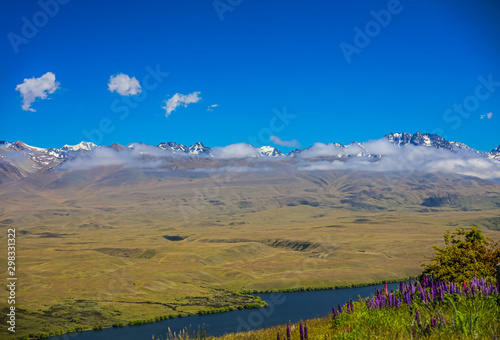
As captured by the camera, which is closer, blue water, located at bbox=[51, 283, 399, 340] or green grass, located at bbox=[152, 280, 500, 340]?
green grass, located at bbox=[152, 280, 500, 340]

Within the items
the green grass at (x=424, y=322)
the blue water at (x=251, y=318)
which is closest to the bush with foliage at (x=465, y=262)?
the green grass at (x=424, y=322)

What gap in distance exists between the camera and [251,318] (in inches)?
4857

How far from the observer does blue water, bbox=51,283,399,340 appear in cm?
10506

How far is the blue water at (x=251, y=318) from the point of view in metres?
105

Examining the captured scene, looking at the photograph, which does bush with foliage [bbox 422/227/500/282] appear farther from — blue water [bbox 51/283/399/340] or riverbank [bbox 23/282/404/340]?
riverbank [bbox 23/282/404/340]

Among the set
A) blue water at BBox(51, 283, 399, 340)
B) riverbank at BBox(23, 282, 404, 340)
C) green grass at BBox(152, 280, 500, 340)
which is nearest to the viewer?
green grass at BBox(152, 280, 500, 340)

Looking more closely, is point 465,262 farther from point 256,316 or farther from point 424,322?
point 256,316

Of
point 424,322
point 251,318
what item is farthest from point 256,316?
point 424,322

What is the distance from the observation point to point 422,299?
14.8m

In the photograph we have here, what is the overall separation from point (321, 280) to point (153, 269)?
80.5 meters

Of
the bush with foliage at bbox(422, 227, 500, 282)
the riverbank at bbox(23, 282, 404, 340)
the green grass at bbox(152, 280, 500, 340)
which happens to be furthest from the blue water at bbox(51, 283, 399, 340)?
the green grass at bbox(152, 280, 500, 340)

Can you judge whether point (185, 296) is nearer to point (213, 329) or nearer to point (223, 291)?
point (223, 291)

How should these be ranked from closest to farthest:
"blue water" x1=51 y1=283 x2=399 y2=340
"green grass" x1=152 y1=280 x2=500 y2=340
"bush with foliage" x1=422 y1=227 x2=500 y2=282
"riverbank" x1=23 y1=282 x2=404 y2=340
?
"green grass" x1=152 y1=280 x2=500 y2=340 < "bush with foliage" x1=422 y1=227 x2=500 y2=282 < "blue water" x1=51 y1=283 x2=399 y2=340 < "riverbank" x1=23 y1=282 x2=404 y2=340

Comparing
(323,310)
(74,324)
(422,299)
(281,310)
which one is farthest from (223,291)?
(422,299)
